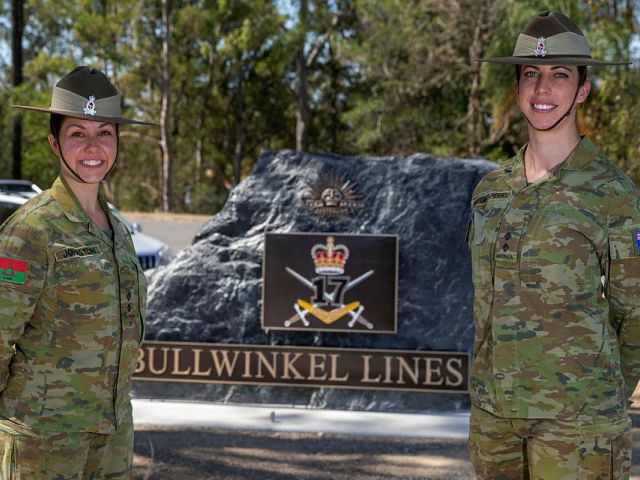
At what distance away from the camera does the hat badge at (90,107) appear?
2566 mm

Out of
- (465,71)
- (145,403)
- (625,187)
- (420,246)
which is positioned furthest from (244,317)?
(465,71)

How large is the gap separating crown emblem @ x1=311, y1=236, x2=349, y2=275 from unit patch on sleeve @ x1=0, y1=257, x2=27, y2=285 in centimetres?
342

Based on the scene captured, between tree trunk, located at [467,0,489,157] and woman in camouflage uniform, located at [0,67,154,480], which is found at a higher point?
tree trunk, located at [467,0,489,157]

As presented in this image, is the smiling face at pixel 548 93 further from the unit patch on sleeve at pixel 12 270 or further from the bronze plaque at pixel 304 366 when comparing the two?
the bronze plaque at pixel 304 366

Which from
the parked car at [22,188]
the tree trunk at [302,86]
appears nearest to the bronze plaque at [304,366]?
the parked car at [22,188]

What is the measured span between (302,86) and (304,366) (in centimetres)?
2558

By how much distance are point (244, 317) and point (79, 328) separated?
3327mm

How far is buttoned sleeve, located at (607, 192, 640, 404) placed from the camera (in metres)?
2.39

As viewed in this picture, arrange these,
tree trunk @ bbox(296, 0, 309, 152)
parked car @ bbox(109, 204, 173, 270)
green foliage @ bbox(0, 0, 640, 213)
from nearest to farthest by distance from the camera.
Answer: parked car @ bbox(109, 204, 173, 270)
green foliage @ bbox(0, 0, 640, 213)
tree trunk @ bbox(296, 0, 309, 152)

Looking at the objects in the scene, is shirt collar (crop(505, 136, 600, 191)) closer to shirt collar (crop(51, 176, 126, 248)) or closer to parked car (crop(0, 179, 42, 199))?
shirt collar (crop(51, 176, 126, 248))

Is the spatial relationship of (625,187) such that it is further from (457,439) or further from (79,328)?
(457,439)

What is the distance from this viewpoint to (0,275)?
234 centimetres

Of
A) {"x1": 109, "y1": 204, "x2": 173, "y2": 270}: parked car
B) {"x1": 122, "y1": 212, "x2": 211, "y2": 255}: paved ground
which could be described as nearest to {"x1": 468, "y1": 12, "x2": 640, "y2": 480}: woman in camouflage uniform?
{"x1": 109, "y1": 204, "x2": 173, "y2": 270}: parked car

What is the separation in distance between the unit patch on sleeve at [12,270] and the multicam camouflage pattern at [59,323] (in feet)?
0.04
